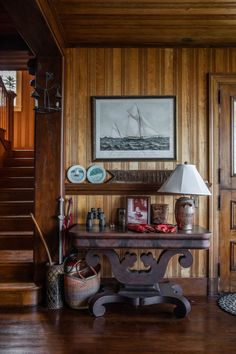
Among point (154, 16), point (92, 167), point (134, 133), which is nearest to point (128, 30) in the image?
point (154, 16)

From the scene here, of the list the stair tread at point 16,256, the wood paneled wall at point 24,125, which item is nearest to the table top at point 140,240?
the stair tread at point 16,256

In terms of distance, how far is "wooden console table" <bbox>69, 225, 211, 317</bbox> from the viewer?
2.83 m

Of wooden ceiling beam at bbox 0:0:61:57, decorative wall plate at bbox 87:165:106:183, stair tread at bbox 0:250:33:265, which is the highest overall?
wooden ceiling beam at bbox 0:0:61:57

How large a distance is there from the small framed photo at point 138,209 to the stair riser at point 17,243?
4.58 ft


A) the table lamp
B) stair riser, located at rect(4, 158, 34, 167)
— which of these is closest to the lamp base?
the table lamp

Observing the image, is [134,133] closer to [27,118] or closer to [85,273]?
[85,273]

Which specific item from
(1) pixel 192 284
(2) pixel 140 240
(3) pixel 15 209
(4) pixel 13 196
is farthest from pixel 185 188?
(4) pixel 13 196

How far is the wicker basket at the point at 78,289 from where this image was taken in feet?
9.76

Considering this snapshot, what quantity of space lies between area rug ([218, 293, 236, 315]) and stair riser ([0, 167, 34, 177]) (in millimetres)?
3544

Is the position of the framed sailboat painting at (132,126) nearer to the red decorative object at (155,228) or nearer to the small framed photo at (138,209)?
the small framed photo at (138,209)

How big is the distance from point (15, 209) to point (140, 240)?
229 centimetres

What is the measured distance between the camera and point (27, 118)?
292 inches

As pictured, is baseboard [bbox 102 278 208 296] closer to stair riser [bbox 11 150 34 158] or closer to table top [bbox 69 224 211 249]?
table top [bbox 69 224 211 249]

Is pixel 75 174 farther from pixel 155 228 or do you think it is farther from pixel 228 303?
pixel 228 303
